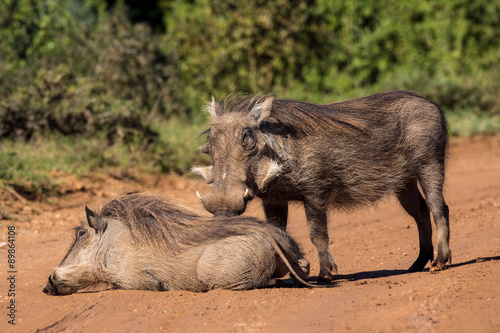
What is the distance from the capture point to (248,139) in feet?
15.1

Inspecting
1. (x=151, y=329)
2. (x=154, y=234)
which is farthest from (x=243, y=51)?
(x=151, y=329)

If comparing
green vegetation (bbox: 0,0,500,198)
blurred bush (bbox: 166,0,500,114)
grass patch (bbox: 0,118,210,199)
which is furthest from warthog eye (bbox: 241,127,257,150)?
blurred bush (bbox: 166,0,500,114)

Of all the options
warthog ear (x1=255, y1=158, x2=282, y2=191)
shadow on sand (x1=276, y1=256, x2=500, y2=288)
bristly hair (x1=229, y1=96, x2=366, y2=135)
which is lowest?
shadow on sand (x1=276, y1=256, x2=500, y2=288)

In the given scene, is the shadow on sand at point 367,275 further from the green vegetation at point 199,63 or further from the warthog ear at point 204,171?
the green vegetation at point 199,63

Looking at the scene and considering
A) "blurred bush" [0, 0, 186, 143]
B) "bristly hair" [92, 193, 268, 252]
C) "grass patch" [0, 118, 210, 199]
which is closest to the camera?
"bristly hair" [92, 193, 268, 252]

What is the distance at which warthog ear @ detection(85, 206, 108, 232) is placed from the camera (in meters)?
4.40

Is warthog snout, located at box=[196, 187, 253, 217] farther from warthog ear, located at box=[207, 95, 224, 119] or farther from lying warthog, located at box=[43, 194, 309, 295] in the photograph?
warthog ear, located at box=[207, 95, 224, 119]

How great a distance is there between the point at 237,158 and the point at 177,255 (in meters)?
0.78

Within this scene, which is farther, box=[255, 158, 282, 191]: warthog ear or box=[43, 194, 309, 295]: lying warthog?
box=[255, 158, 282, 191]: warthog ear

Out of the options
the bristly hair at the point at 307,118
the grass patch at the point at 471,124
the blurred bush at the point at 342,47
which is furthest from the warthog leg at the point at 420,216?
the blurred bush at the point at 342,47

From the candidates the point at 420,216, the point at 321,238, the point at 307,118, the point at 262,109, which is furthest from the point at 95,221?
the point at 420,216

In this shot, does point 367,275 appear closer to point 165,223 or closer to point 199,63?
point 165,223

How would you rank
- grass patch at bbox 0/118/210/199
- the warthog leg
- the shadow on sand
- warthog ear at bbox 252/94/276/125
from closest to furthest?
1. the shadow on sand
2. warthog ear at bbox 252/94/276/125
3. the warthog leg
4. grass patch at bbox 0/118/210/199

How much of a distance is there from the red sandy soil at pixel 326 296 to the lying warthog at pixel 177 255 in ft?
0.36
